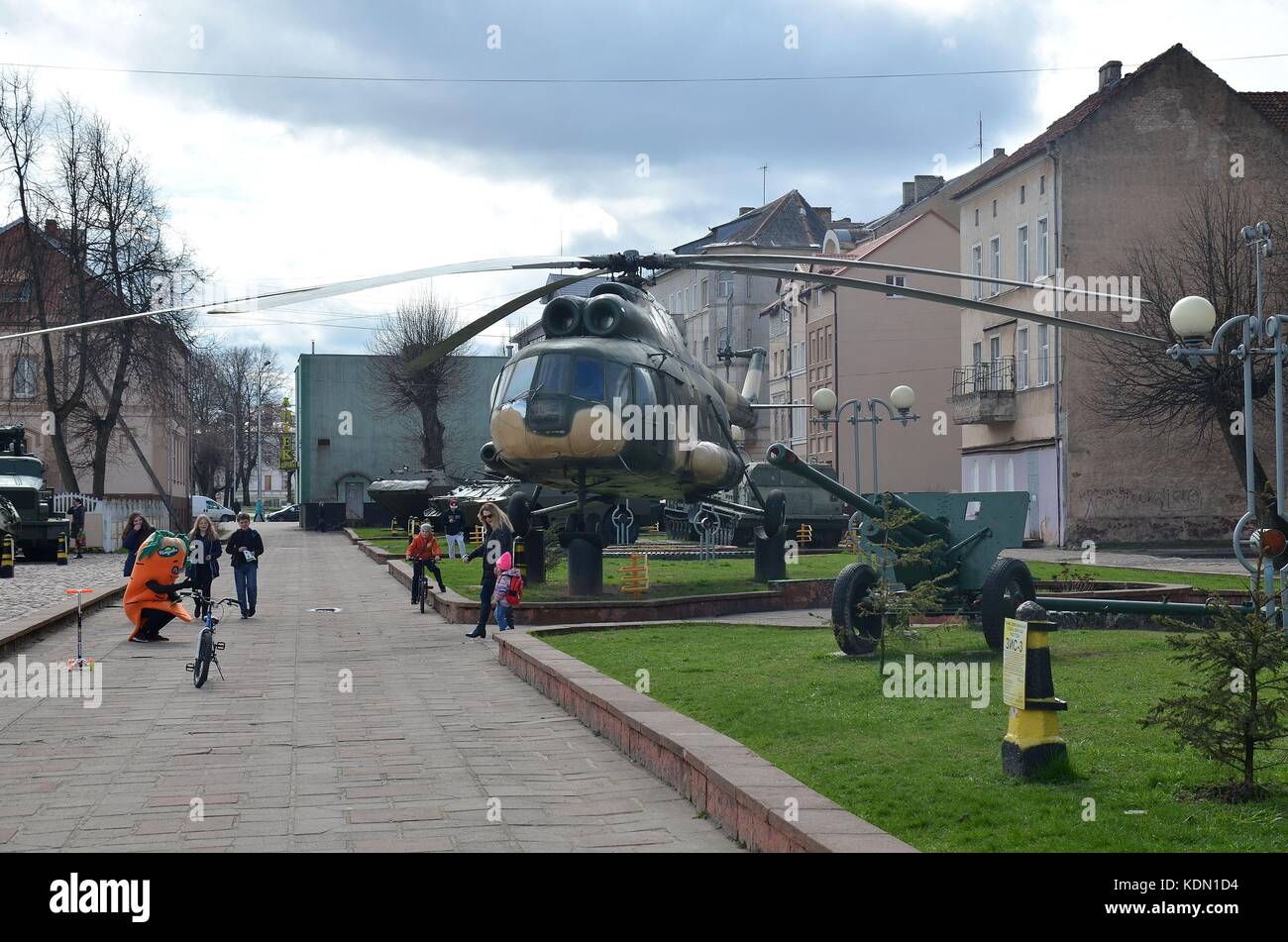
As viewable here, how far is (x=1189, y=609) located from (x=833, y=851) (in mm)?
7284

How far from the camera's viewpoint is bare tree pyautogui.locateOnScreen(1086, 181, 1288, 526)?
37438mm

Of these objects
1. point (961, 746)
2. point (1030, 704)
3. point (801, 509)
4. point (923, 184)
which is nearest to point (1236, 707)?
point (1030, 704)

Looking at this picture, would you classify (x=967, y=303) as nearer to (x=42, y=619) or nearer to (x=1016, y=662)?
(x=1016, y=662)

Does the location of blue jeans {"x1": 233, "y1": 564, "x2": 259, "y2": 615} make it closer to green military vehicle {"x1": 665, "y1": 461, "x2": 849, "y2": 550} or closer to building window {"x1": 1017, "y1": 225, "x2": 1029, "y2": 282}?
green military vehicle {"x1": 665, "y1": 461, "x2": 849, "y2": 550}

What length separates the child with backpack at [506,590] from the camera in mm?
18250

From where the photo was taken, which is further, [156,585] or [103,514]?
[103,514]

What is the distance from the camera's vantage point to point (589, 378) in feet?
67.4

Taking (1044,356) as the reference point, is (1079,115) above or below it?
above

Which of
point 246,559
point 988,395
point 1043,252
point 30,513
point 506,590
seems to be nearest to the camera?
point 506,590

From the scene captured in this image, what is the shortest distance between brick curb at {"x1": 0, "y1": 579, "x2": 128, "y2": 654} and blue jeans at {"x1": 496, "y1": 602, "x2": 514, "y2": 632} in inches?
214

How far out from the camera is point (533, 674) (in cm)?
1389

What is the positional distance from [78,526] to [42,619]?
27726mm
